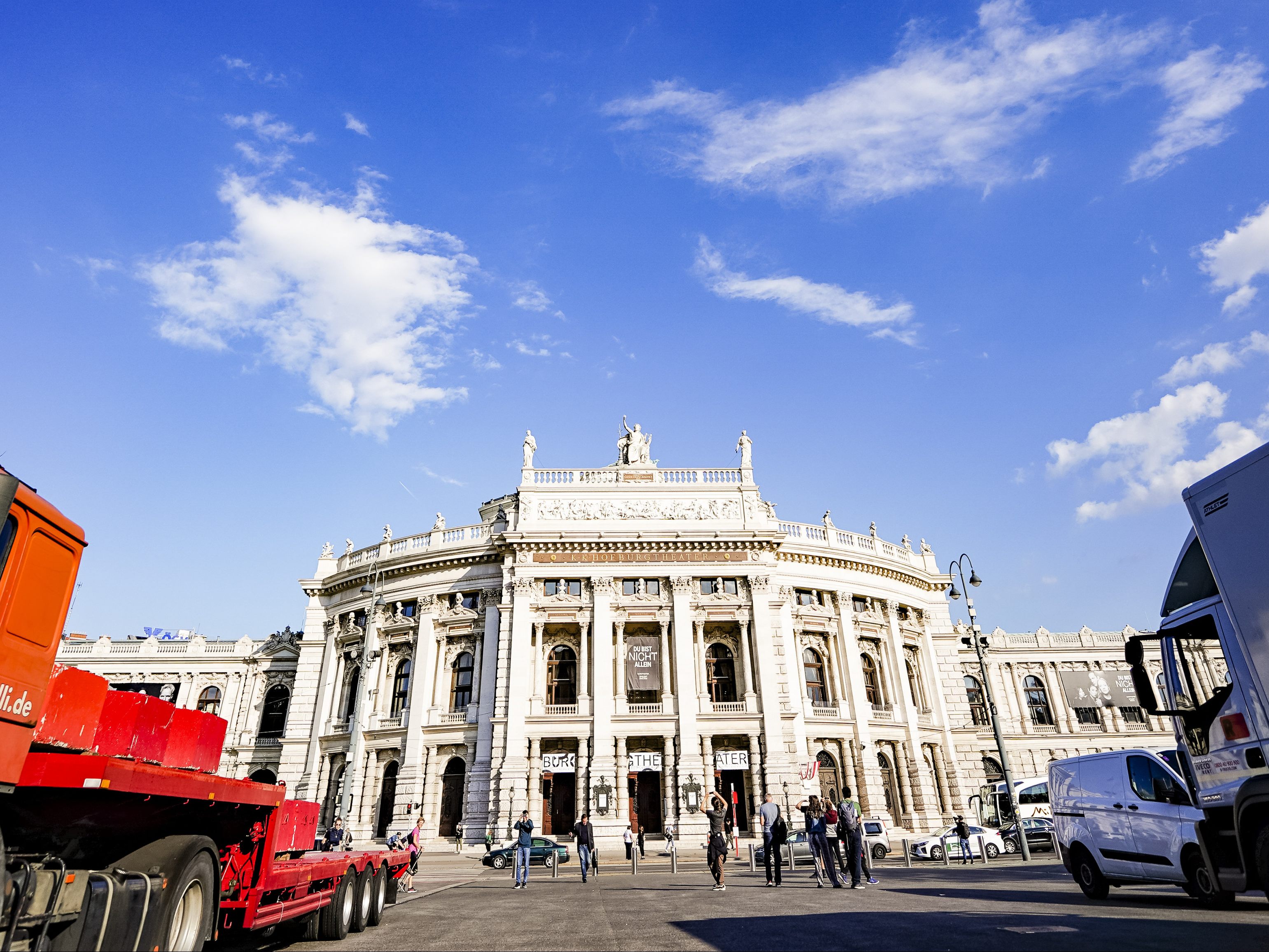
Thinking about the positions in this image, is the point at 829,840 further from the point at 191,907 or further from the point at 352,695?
the point at 352,695

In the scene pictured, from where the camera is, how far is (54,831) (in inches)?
230


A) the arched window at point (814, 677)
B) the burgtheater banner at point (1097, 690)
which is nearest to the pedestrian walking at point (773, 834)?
the arched window at point (814, 677)

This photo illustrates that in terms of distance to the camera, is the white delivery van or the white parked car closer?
the white delivery van

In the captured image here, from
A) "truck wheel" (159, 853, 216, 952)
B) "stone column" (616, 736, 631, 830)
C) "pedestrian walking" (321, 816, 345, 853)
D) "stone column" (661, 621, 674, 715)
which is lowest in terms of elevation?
"truck wheel" (159, 853, 216, 952)

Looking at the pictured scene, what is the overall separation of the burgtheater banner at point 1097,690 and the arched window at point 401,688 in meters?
40.9

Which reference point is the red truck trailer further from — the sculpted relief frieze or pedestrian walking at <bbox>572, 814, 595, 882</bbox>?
the sculpted relief frieze

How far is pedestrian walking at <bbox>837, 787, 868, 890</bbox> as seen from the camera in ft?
52.8

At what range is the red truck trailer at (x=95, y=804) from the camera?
537cm

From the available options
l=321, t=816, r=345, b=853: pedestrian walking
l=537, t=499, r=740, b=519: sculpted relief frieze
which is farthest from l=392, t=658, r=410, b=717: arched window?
l=537, t=499, r=740, b=519: sculpted relief frieze

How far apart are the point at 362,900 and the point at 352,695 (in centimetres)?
3147

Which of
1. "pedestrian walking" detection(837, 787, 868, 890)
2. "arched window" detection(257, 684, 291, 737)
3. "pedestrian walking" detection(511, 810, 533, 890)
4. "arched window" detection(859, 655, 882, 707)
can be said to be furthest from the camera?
"arched window" detection(257, 684, 291, 737)

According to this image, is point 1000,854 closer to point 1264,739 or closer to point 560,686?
point 560,686

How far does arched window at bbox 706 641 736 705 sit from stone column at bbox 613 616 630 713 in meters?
4.14

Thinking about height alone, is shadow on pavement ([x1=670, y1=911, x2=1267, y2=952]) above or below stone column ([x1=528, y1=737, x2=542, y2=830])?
below
